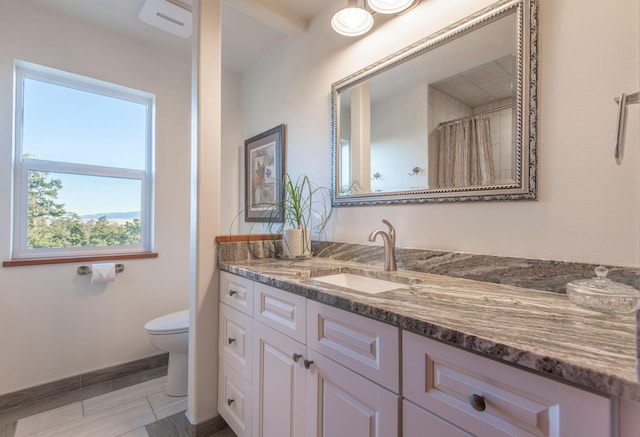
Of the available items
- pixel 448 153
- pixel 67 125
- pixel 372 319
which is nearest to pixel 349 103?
pixel 448 153

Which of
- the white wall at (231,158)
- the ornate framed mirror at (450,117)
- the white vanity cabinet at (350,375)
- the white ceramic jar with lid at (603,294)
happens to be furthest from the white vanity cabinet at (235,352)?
the white wall at (231,158)

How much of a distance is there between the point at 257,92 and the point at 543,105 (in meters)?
2.12

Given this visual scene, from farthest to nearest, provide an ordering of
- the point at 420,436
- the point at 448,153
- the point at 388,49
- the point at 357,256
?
1. the point at 357,256
2. the point at 388,49
3. the point at 448,153
4. the point at 420,436

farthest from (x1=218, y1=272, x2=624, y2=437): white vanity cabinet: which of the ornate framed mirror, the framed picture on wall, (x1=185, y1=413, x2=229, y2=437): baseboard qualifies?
the framed picture on wall

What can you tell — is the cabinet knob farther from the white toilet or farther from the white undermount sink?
the white toilet

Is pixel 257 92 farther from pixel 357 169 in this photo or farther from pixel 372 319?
pixel 372 319

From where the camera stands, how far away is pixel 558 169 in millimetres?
964

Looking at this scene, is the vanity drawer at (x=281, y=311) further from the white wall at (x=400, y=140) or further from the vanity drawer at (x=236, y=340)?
the white wall at (x=400, y=140)

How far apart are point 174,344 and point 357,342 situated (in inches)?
57.8

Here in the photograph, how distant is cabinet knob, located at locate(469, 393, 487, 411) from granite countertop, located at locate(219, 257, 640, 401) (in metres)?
0.09

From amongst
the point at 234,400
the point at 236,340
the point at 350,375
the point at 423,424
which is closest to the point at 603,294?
the point at 423,424

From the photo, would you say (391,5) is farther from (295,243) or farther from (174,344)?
(174,344)

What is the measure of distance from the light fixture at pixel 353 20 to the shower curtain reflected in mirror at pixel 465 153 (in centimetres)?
67

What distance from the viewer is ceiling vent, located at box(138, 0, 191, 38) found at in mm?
1757
